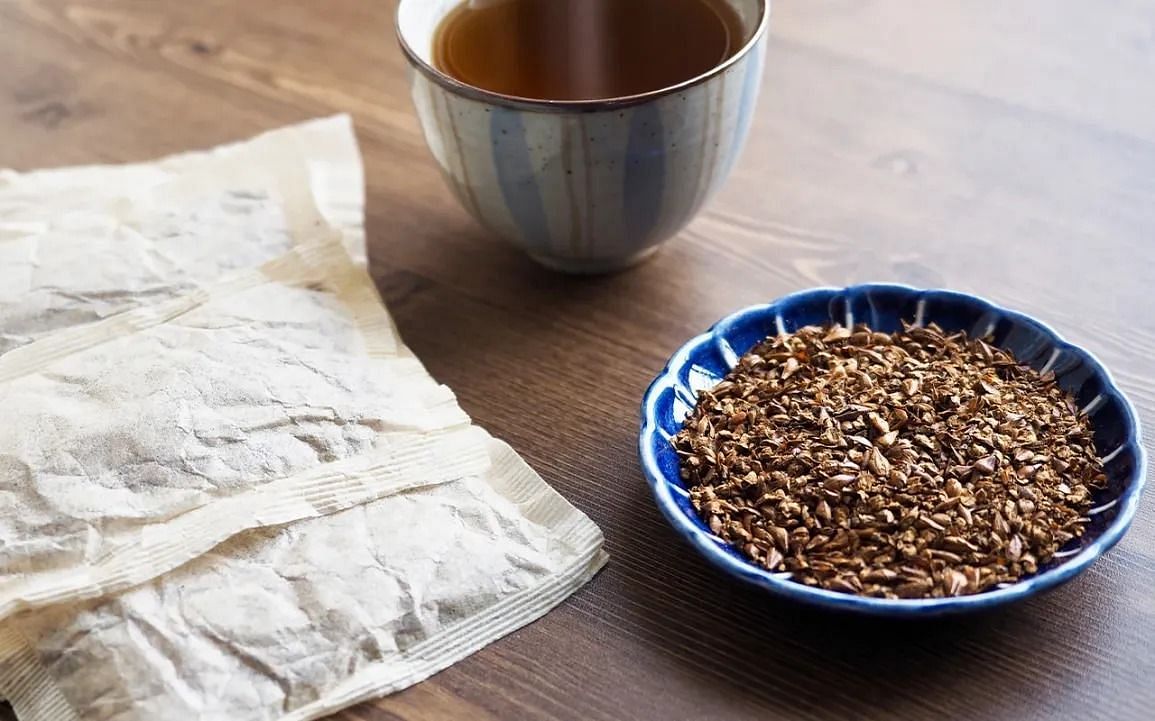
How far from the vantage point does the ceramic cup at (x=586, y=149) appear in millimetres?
771

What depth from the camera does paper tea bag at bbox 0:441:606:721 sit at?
2.05 feet

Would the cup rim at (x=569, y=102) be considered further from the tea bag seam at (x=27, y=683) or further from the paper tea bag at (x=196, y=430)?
the tea bag seam at (x=27, y=683)

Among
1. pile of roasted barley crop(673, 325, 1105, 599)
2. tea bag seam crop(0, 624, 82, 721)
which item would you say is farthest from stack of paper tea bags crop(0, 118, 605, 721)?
pile of roasted barley crop(673, 325, 1105, 599)

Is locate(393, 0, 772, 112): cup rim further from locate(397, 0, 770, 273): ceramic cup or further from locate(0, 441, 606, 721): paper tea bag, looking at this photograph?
locate(0, 441, 606, 721): paper tea bag

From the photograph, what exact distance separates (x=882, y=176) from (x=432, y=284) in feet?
1.27

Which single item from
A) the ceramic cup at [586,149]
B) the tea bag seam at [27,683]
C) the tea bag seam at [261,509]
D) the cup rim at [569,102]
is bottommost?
the tea bag seam at [27,683]

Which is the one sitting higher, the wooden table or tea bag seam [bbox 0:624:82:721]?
the wooden table

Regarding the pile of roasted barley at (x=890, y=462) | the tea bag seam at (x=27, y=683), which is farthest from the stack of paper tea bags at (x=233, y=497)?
the pile of roasted barley at (x=890, y=462)

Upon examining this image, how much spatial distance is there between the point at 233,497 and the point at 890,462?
1.26ft

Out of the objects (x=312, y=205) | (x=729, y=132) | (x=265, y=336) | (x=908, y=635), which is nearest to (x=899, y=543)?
(x=908, y=635)

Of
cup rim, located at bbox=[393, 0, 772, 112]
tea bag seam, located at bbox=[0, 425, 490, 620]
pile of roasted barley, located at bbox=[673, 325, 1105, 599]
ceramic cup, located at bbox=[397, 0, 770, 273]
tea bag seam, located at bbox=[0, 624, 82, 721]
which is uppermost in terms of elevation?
cup rim, located at bbox=[393, 0, 772, 112]

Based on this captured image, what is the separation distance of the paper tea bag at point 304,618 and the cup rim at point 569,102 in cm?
26

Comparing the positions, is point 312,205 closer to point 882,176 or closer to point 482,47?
point 482,47

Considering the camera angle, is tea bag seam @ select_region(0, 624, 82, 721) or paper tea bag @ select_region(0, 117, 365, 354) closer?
tea bag seam @ select_region(0, 624, 82, 721)
